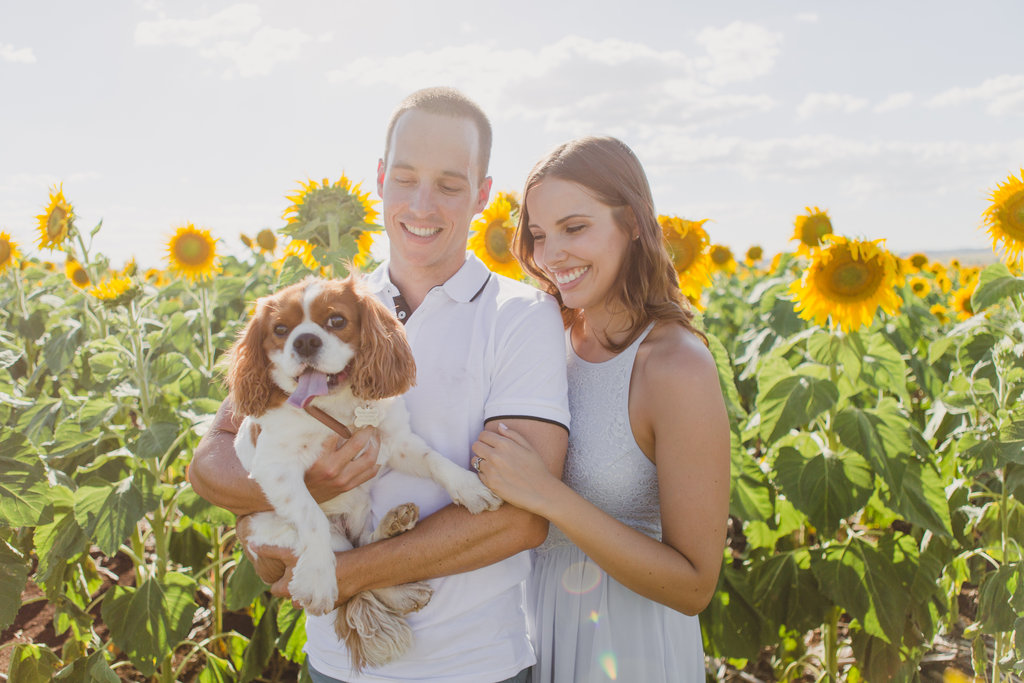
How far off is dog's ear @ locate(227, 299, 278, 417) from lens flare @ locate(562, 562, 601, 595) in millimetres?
1226

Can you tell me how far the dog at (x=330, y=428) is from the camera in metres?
2.19

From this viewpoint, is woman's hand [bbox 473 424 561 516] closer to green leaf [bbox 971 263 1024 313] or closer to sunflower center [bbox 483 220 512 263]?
sunflower center [bbox 483 220 512 263]

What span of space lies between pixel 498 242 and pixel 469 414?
71.0 inches

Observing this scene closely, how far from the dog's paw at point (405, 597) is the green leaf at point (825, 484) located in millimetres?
2007

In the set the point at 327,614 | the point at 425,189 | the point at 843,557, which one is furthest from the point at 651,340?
the point at 843,557

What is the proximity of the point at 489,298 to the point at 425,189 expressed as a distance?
1.47 feet

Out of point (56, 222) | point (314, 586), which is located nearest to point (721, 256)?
point (56, 222)

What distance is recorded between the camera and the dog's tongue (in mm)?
2248

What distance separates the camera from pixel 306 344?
2.23 metres

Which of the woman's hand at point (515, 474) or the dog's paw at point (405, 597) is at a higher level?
the woman's hand at point (515, 474)

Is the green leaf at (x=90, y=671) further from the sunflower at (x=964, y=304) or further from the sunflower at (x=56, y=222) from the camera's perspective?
the sunflower at (x=964, y=304)

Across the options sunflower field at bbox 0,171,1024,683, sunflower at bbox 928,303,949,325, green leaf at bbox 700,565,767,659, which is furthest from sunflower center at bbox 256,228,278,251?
sunflower at bbox 928,303,949,325

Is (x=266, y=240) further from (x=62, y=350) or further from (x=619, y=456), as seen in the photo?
(x=619, y=456)

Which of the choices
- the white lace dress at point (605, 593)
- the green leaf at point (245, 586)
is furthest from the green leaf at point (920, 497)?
the green leaf at point (245, 586)
